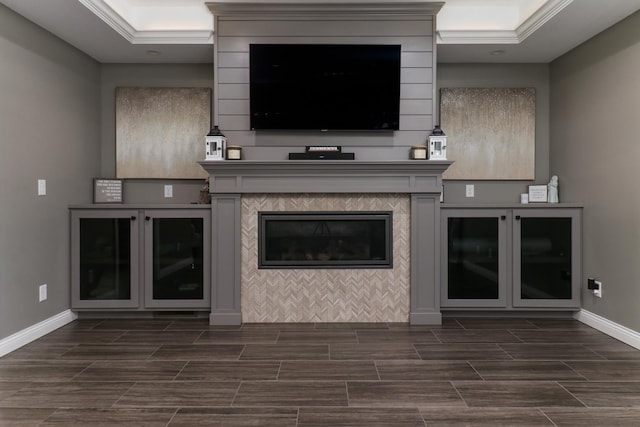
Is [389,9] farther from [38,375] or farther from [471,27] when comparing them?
[38,375]

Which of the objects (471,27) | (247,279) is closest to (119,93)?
(247,279)

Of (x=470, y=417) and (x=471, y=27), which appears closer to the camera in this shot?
(x=470, y=417)

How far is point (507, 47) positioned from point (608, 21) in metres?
0.77

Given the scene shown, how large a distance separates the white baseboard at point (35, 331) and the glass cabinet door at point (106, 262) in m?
0.13

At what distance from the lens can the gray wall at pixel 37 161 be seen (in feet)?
9.96

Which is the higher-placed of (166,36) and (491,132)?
(166,36)

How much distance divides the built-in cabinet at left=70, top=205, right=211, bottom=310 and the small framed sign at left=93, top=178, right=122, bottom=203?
422mm

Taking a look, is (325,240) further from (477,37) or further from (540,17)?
(540,17)

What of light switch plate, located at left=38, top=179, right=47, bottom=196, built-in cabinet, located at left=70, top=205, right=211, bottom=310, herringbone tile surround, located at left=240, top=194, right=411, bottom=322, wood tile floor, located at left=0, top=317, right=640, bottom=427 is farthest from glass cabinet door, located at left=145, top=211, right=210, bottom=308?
light switch plate, located at left=38, top=179, right=47, bottom=196

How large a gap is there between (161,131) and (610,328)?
419 centimetres

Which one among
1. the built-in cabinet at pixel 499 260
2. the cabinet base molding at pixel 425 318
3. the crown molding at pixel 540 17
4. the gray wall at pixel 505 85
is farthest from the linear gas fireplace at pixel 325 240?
the crown molding at pixel 540 17

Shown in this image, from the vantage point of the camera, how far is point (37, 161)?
11.0 ft

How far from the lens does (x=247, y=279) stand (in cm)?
367

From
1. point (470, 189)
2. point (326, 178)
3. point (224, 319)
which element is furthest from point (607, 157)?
point (224, 319)
